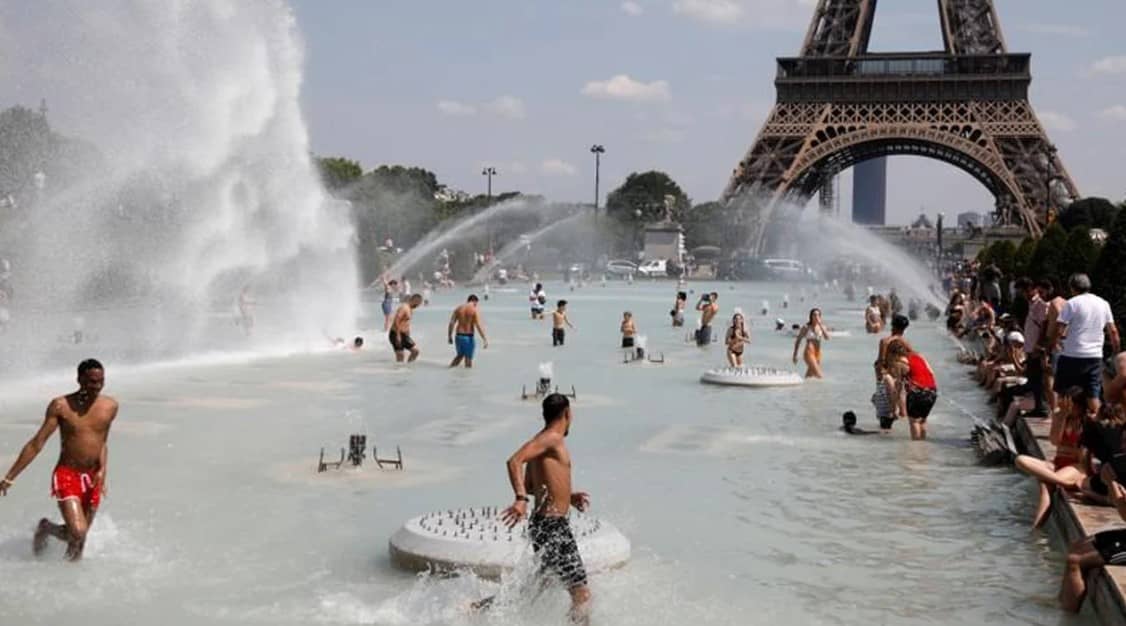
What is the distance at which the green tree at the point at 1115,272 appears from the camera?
77.3 feet

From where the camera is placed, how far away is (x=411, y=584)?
976 cm

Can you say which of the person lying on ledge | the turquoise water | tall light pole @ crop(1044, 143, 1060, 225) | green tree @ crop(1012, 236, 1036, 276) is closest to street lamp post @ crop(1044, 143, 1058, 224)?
tall light pole @ crop(1044, 143, 1060, 225)

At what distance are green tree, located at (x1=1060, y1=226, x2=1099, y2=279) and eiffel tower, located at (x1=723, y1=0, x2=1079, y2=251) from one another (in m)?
49.9

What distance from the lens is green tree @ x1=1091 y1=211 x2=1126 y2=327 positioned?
23.6m

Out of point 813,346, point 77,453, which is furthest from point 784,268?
point 77,453

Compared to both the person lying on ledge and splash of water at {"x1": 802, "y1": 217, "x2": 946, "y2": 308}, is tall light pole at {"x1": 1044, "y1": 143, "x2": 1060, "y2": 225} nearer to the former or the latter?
splash of water at {"x1": 802, "y1": 217, "x2": 946, "y2": 308}

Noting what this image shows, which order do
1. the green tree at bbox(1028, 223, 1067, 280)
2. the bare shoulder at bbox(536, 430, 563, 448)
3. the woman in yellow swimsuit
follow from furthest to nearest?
the green tree at bbox(1028, 223, 1067, 280) < the woman in yellow swimsuit < the bare shoulder at bbox(536, 430, 563, 448)

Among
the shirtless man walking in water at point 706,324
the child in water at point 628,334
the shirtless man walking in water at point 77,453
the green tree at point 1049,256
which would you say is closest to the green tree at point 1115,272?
the child in water at point 628,334

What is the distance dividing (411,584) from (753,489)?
4.94 metres

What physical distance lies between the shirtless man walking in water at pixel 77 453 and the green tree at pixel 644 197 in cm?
13671

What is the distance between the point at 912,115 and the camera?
90.2 metres

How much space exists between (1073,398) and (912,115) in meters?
81.6

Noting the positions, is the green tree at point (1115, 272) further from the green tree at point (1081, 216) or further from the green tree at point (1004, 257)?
the green tree at point (1081, 216)

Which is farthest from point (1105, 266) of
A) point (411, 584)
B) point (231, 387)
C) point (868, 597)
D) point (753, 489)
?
point (411, 584)
